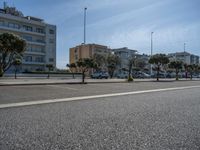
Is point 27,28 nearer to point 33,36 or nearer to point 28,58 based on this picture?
point 33,36

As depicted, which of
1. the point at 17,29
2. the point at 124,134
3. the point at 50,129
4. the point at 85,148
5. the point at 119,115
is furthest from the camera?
the point at 17,29

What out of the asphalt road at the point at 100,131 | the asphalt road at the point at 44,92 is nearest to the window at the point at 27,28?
the asphalt road at the point at 44,92

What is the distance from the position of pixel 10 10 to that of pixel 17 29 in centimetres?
1098

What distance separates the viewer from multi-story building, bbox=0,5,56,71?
2421 inches

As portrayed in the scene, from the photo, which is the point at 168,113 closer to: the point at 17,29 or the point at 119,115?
the point at 119,115

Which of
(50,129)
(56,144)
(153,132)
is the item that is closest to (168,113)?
(153,132)

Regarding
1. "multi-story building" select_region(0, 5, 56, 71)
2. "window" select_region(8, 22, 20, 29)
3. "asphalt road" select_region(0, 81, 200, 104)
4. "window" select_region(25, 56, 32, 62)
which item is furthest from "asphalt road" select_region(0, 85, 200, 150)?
"window" select_region(25, 56, 32, 62)

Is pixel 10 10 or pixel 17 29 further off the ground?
pixel 10 10

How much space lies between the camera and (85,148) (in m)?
4.98

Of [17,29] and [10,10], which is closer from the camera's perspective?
[17,29]

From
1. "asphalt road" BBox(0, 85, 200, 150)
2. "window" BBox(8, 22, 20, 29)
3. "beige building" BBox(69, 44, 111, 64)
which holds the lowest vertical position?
"asphalt road" BBox(0, 85, 200, 150)

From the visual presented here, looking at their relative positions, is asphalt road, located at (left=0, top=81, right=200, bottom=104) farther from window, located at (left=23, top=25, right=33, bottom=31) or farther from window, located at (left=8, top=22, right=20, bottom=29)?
window, located at (left=23, top=25, right=33, bottom=31)

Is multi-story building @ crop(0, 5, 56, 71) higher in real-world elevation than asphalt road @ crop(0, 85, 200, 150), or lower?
higher

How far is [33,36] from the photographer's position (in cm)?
6631
